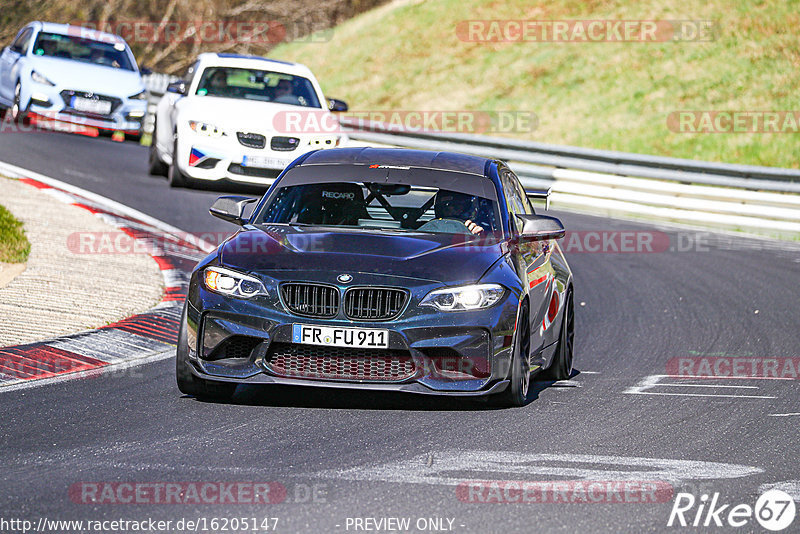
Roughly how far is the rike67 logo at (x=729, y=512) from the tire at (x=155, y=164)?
14.3 meters

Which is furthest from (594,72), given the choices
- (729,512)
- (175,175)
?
(729,512)

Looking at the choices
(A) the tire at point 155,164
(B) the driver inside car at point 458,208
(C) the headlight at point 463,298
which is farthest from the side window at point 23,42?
(C) the headlight at point 463,298

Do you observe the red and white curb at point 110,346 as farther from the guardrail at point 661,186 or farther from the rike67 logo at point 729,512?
the guardrail at point 661,186

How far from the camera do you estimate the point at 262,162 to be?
17203 millimetres

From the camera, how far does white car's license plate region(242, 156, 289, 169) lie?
56.3 feet

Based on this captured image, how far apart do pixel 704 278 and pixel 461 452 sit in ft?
29.5

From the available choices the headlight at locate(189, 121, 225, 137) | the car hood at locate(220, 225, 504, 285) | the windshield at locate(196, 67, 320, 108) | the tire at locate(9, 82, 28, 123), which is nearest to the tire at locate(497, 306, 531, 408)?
the car hood at locate(220, 225, 504, 285)

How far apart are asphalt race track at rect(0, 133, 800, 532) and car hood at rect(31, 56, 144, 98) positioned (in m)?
12.7

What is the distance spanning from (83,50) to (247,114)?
279 inches

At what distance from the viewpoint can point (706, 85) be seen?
1260 inches

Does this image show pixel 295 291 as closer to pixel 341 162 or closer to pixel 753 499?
pixel 341 162

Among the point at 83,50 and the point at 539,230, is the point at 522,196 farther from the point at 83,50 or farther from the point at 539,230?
the point at 83,50

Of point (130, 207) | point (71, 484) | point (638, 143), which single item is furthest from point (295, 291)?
point (638, 143)

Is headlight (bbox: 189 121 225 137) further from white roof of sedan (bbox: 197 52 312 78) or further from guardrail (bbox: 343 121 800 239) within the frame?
guardrail (bbox: 343 121 800 239)
